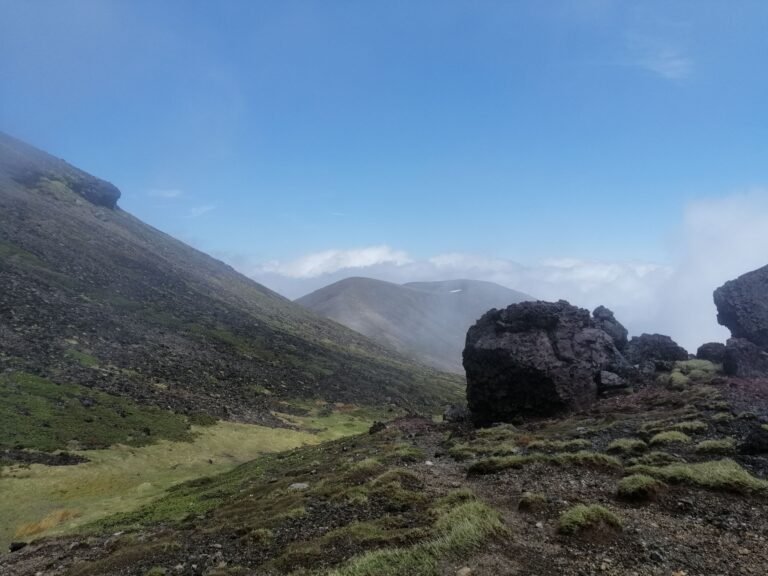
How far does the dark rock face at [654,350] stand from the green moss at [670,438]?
2841 centimetres

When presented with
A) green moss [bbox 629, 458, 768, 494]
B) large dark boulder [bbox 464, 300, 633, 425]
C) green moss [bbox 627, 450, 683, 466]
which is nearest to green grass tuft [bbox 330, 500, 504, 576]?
green moss [bbox 629, 458, 768, 494]

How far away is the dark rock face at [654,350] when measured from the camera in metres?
52.2

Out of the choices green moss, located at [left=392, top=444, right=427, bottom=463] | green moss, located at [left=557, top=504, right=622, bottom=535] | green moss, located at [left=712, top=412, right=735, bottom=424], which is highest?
green moss, located at [left=712, top=412, right=735, bottom=424]

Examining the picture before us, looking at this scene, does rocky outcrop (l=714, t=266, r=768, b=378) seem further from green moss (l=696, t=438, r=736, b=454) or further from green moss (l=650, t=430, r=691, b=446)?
green moss (l=696, t=438, r=736, b=454)

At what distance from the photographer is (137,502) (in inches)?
1244

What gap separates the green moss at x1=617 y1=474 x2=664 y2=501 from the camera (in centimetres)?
1695

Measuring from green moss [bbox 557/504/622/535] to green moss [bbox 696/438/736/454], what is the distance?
11205 millimetres

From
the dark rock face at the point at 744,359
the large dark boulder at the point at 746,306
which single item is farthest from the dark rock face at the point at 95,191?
the dark rock face at the point at 744,359

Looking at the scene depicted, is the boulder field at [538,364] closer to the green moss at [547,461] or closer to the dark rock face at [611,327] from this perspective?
the dark rock face at [611,327]

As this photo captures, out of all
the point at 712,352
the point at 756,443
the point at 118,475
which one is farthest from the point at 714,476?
the point at 118,475

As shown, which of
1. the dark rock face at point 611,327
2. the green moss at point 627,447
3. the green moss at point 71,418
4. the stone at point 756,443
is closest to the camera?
the stone at point 756,443

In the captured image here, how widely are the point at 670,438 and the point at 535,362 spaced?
14671mm

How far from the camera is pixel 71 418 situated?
46375mm

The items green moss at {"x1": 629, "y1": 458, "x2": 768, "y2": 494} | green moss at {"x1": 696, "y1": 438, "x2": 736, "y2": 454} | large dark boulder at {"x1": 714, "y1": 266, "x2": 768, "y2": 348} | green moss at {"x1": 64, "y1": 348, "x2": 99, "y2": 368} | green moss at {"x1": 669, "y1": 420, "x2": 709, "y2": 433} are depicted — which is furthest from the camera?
green moss at {"x1": 64, "y1": 348, "x2": 99, "y2": 368}
